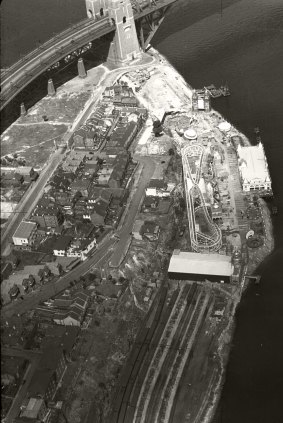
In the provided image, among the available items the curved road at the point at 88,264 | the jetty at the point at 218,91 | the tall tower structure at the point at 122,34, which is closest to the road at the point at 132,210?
the curved road at the point at 88,264

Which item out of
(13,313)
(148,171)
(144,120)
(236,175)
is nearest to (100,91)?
(144,120)

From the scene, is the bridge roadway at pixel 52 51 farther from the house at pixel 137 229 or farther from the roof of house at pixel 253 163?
the roof of house at pixel 253 163

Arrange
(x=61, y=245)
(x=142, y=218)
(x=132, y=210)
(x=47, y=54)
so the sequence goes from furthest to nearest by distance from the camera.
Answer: (x=47, y=54) → (x=132, y=210) → (x=142, y=218) → (x=61, y=245)

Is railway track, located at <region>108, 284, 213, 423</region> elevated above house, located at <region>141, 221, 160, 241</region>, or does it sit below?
below

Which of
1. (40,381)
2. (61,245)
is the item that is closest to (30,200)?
(61,245)

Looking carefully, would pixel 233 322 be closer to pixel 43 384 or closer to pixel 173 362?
pixel 173 362

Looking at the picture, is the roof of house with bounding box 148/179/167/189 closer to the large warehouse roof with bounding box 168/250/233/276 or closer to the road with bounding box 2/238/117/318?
the road with bounding box 2/238/117/318

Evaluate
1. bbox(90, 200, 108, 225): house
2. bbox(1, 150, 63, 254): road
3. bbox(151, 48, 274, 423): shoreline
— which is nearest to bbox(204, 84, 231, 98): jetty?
bbox(151, 48, 274, 423): shoreline

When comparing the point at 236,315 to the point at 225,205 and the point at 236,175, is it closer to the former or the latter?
the point at 225,205
